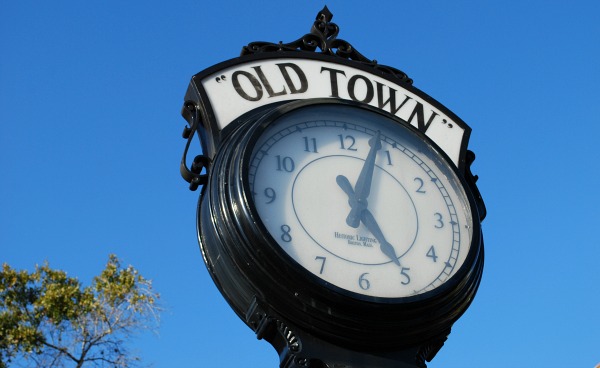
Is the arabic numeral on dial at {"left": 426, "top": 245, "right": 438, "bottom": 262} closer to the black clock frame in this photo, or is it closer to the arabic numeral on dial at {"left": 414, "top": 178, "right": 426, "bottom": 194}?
the black clock frame

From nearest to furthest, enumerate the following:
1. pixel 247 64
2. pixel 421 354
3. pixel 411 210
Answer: pixel 421 354, pixel 411 210, pixel 247 64

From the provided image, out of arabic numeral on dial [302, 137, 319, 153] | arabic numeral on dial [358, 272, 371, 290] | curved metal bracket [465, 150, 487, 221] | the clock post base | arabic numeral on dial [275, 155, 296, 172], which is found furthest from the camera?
curved metal bracket [465, 150, 487, 221]

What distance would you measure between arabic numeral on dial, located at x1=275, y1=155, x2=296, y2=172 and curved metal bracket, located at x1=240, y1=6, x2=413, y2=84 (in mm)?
693

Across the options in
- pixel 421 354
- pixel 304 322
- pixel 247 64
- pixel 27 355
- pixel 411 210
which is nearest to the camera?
pixel 304 322

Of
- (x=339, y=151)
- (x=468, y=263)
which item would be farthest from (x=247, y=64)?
(x=468, y=263)

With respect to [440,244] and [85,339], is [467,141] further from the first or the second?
[85,339]

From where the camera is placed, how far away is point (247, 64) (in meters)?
3.61

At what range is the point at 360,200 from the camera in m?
3.14

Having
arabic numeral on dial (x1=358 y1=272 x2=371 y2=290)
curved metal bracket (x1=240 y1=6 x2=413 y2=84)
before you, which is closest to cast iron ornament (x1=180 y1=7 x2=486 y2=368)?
arabic numeral on dial (x1=358 y1=272 x2=371 y2=290)

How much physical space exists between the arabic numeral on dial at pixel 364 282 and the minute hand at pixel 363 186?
0.65ft

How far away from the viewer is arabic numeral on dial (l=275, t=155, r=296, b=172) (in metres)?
3.16

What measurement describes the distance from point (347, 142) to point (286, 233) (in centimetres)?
54

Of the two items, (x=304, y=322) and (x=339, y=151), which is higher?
(x=339, y=151)

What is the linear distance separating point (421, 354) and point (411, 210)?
0.50 m
